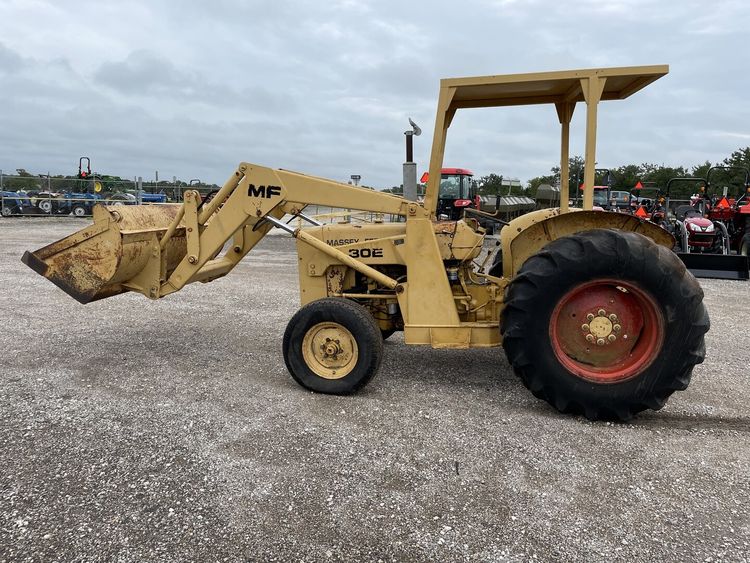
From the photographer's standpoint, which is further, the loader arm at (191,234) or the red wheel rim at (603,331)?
the loader arm at (191,234)

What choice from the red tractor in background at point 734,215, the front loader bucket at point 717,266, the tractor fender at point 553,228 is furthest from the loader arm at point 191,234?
the red tractor in background at point 734,215

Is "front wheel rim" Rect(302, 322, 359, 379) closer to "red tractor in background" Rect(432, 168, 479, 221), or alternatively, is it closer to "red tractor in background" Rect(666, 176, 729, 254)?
"red tractor in background" Rect(666, 176, 729, 254)

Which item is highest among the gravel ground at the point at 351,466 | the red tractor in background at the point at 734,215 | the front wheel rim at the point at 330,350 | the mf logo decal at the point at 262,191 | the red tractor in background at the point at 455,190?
the red tractor in background at the point at 455,190

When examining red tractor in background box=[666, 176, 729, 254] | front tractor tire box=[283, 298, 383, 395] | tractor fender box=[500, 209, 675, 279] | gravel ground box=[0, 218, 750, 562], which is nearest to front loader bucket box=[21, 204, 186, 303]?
gravel ground box=[0, 218, 750, 562]

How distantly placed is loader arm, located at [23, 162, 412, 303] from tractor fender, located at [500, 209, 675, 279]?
36.7 inches

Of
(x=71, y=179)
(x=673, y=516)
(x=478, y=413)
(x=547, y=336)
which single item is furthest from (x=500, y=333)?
(x=71, y=179)

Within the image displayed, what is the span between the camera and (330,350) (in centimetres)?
428

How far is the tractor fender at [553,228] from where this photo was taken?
4129mm

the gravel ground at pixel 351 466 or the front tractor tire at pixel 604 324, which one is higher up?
the front tractor tire at pixel 604 324

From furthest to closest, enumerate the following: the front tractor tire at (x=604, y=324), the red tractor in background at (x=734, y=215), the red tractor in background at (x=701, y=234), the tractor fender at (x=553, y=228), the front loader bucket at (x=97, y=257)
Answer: the red tractor in background at (x=734, y=215) → the red tractor in background at (x=701, y=234) → the front loader bucket at (x=97, y=257) → the tractor fender at (x=553, y=228) → the front tractor tire at (x=604, y=324)

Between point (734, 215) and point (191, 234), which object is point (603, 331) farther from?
point (734, 215)

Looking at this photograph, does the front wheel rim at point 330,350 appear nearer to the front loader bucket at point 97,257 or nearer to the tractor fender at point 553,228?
the tractor fender at point 553,228

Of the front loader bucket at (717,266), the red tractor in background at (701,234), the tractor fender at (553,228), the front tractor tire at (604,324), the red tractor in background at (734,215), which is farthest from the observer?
the red tractor in background at (734,215)

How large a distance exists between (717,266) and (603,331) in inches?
290
